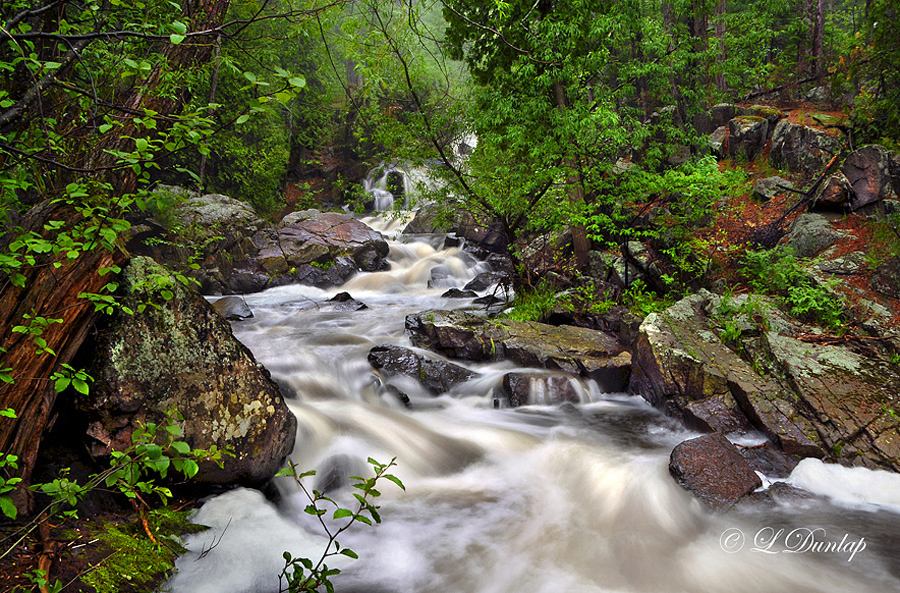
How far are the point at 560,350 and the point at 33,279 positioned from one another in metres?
6.00

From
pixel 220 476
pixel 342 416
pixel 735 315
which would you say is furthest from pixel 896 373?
pixel 220 476

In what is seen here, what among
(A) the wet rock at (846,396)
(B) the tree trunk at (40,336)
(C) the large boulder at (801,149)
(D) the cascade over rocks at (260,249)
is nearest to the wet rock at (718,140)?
(C) the large boulder at (801,149)

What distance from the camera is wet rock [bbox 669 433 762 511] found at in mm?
4160

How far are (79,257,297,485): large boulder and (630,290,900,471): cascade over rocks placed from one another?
4.54 m

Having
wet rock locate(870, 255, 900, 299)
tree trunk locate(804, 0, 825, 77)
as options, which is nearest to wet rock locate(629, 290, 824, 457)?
wet rock locate(870, 255, 900, 299)

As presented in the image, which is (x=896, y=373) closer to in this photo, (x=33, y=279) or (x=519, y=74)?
(x=519, y=74)

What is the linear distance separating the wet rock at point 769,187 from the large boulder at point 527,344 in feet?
16.6

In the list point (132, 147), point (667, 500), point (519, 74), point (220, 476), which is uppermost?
point (519, 74)

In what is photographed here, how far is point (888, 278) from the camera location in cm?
606

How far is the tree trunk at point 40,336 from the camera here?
2707 mm

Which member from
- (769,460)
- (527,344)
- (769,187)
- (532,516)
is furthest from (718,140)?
(532,516)

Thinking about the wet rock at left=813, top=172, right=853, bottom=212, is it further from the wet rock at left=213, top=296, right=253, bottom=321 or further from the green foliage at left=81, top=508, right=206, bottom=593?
the wet rock at left=213, top=296, right=253, bottom=321

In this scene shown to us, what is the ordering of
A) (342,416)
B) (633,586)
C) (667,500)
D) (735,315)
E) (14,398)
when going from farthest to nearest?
(735,315)
(342,416)
(667,500)
(633,586)
(14,398)

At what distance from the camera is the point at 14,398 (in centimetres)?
272
